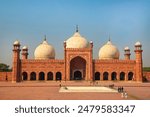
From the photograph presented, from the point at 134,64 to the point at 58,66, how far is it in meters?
7.86

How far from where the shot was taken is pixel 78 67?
27.4 m

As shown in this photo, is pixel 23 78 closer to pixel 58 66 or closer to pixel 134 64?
pixel 58 66

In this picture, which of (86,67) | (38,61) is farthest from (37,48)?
(86,67)

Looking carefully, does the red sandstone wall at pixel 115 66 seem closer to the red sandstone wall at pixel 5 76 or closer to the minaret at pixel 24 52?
the minaret at pixel 24 52

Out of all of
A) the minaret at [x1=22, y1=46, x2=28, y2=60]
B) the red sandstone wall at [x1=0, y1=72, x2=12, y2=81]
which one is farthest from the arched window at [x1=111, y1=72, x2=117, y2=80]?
the red sandstone wall at [x1=0, y1=72, x2=12, y2=81]

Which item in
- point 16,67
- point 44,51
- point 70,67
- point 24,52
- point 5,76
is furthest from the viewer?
point 24,52

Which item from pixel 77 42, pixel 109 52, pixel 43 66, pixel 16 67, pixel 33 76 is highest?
pixel 77 42

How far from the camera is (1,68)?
36781 millimetres

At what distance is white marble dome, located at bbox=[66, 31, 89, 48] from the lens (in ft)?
91.8

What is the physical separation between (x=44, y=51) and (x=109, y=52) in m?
7.31

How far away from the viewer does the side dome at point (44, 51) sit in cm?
2869

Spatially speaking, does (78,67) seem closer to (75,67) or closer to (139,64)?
(75,67)

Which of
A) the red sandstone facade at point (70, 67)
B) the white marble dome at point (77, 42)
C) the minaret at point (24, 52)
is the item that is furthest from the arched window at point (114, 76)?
the minaret at point (24, 52)

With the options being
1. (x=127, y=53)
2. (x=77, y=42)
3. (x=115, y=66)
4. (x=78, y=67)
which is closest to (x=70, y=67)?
(x=78, y=67)
